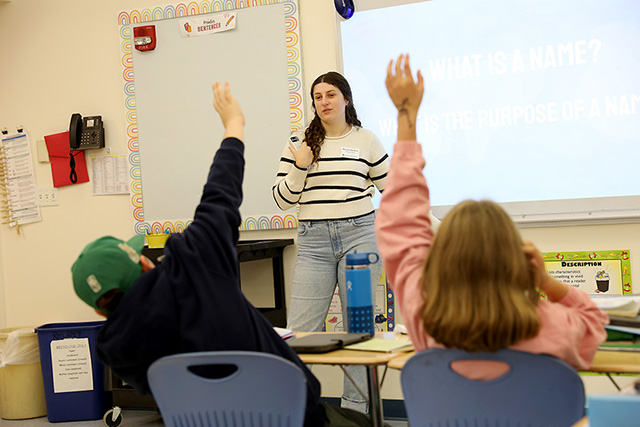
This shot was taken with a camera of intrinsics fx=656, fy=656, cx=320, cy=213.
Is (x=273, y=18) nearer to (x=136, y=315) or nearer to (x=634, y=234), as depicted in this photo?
(x=634, y=234)

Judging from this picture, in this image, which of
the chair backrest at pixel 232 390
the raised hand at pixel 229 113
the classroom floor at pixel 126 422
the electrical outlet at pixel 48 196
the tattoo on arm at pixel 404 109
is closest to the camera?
the chair backrest at pixel 232 390

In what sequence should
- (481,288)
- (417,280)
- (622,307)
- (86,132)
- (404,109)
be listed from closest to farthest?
(481,288) → (417,280) → (404,109) → (622,307) → (86,132)

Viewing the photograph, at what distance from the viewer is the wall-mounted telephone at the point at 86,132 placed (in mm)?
4211

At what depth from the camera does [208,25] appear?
13.0 feet

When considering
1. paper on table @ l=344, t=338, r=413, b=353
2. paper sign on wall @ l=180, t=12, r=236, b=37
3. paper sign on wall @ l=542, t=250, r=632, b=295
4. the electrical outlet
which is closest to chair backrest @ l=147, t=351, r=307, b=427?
paper on table @ l=344, t=338, r=413, b=353

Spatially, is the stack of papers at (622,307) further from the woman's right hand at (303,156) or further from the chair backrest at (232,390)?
the woman's right hand at (303,156)

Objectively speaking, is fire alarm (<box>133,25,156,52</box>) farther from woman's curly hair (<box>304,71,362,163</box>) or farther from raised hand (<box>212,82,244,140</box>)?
raised hand (<box>212,82,244,140</box>)

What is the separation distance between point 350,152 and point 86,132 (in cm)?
202

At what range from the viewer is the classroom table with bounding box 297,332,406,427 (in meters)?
1.70

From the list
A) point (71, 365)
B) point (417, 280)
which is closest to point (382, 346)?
point (417, 280)

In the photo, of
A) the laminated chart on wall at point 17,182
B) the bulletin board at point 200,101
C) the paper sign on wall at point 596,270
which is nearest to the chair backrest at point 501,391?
the paper sign on wall at point 596,270

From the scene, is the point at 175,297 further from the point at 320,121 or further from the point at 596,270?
the point at 596,270

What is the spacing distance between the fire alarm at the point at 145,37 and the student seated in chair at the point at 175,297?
276cm

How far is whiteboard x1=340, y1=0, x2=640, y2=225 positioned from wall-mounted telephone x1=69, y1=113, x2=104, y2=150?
→ 1.70 metres
